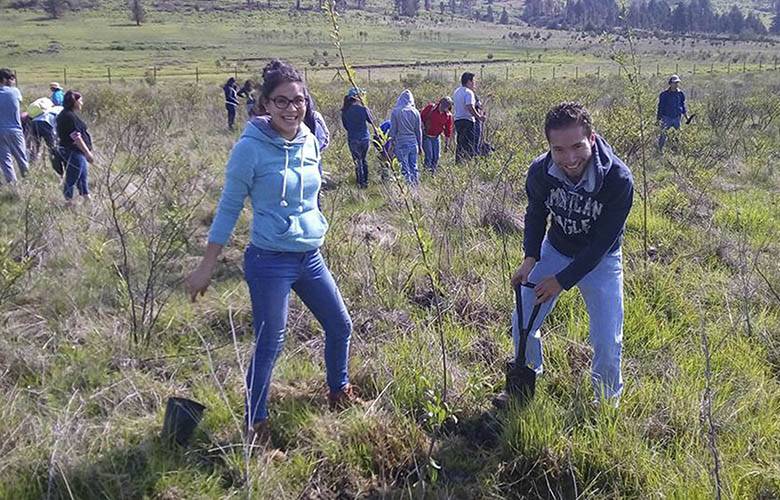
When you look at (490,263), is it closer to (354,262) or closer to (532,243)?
(354,262)

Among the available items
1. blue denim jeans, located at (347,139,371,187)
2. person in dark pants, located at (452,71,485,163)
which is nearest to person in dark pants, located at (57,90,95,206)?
blue denim jeans, located at (347,139,371,187)

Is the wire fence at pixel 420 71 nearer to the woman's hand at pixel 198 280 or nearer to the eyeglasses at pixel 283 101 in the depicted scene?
the eyeglasses at pixel 283 101

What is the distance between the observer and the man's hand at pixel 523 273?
2.96m

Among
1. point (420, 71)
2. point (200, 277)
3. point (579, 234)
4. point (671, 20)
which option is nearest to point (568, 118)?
point (579, 234)

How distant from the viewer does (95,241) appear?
210 inches

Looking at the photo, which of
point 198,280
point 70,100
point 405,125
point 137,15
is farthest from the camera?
point 137,15

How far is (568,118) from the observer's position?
8.29 feet

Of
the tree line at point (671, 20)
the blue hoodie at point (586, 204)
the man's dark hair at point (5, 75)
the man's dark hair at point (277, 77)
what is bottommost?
the blue hoodie at point (586, 204)

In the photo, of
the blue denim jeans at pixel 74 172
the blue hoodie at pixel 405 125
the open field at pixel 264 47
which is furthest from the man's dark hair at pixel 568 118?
the open field at pixel 264 47

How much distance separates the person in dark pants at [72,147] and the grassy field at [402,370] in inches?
31.5

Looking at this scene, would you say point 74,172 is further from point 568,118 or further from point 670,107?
point 670,107

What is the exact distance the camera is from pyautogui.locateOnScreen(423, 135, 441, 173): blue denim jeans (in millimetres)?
9000

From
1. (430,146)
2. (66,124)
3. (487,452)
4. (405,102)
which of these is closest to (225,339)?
(487,452)

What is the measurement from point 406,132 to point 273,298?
5.68m
